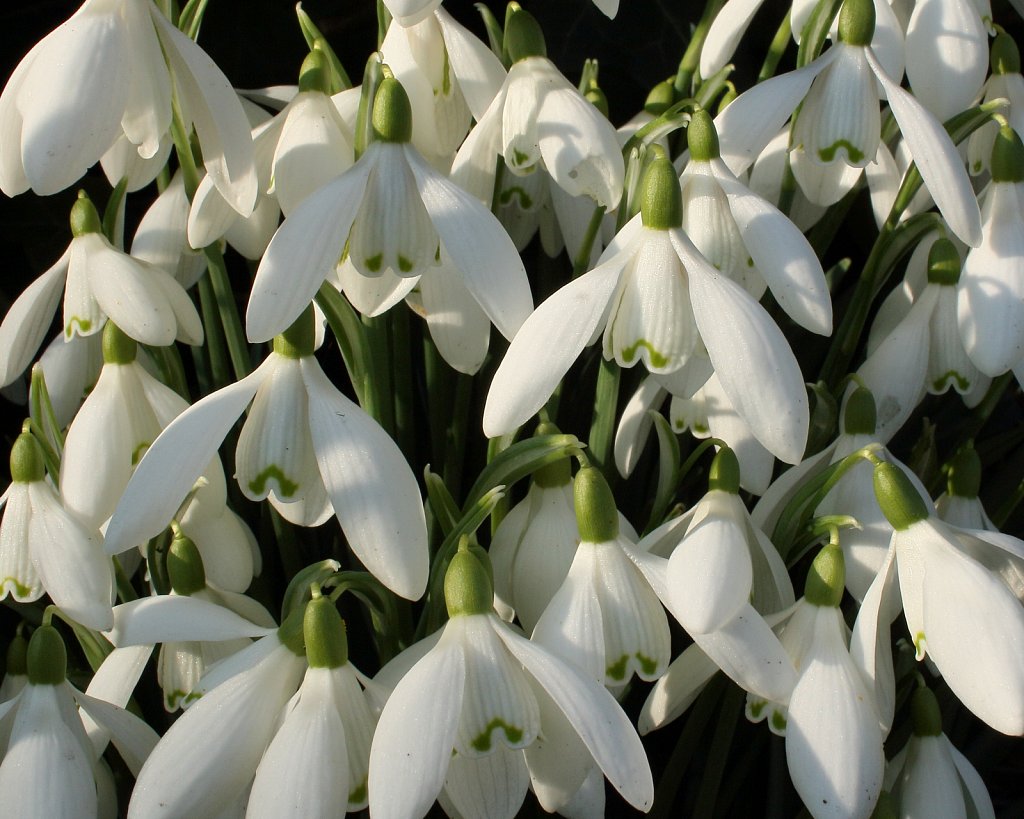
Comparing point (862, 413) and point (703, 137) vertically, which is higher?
point (703, 137)

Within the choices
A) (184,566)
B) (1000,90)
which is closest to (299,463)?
(184,566)

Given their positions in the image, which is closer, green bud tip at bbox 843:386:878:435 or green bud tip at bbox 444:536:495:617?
green bud tip at bbox 444:536:495:617

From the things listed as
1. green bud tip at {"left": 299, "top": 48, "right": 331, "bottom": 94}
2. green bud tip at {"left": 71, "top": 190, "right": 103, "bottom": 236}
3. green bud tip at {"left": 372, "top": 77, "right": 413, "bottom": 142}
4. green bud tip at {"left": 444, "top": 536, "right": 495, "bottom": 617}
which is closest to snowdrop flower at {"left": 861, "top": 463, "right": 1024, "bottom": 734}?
green bud tip at {"left": 444, "top": 536, "right": 495, "bottom": 617}

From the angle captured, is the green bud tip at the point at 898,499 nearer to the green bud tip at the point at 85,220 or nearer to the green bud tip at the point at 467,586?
the green bud tip at the point at 467,586

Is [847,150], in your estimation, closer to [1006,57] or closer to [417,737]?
[1006,57]

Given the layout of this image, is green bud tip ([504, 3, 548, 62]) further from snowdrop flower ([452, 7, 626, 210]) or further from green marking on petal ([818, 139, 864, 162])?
green marking on petal ([818, 139, 864, 162])

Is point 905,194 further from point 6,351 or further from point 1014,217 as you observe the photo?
point 6,351
